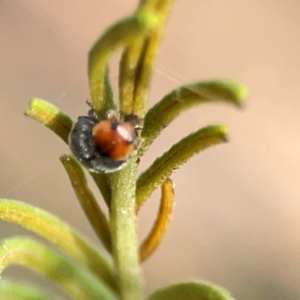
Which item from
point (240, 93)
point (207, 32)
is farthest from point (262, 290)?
point (240, 93)

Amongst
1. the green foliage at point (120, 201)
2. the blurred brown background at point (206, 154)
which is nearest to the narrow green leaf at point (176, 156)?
the green foliage at point (120, 201)

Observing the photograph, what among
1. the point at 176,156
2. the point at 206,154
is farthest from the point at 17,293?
the point at 206,154

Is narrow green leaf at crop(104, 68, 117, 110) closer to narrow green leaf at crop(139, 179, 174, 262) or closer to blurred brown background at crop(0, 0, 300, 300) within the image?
narrow green leaf at crop(139, 179, 174, 262)

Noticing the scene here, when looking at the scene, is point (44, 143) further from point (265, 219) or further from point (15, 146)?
point (265, 219)

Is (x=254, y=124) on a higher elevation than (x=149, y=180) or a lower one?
higher

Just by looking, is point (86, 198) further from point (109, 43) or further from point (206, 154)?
point (206, 154)
